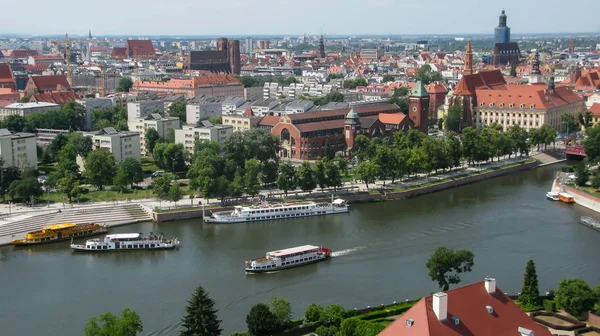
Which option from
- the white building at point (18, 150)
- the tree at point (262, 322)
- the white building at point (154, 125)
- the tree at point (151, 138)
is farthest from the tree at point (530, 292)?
the white building at point (154, 125)

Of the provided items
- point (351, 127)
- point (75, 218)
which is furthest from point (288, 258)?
point (351, 127)

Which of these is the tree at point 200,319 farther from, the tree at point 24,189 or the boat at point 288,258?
the tree at point 24,189

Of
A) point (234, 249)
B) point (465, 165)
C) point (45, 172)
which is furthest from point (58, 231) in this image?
point (465, 165)

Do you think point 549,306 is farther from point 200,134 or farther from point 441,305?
point 200,134

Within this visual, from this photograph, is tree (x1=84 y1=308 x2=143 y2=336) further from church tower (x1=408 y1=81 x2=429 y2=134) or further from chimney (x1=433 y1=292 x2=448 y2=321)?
church tower (x1=408 y1=81 x2=429 y2=134)

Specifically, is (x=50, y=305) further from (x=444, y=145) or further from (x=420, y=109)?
(x=420, y=109)

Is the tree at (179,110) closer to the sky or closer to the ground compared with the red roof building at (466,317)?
closer to the sky

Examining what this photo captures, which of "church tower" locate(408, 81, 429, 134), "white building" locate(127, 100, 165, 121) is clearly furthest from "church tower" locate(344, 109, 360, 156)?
"white building" locate(127, 100, 165, 121)
